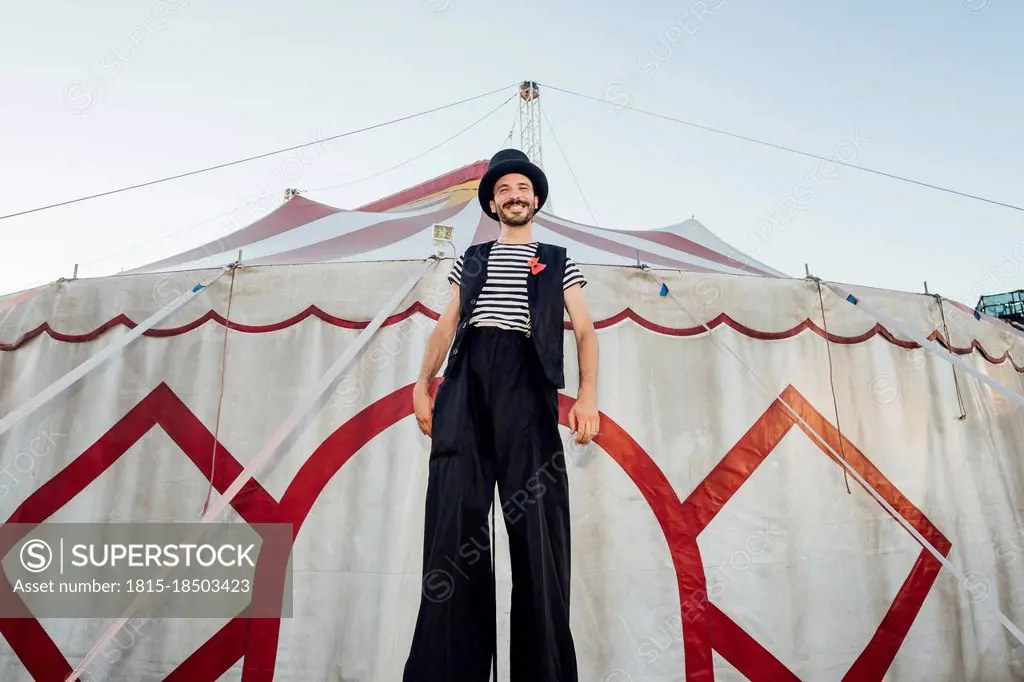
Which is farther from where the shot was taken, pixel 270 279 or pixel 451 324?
pixel 270 279

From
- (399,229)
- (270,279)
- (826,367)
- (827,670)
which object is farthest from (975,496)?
(270,279)

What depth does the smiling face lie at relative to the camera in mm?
1392

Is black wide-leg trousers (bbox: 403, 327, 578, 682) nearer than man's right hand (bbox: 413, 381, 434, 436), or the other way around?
black wide-leg trousers (bbox: 403, 327, 578, 682)

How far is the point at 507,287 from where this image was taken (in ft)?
4.34

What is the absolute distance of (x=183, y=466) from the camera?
88.2 inches

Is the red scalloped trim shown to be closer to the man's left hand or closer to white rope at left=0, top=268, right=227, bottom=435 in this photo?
white rope at left=0, top=268, right=227, bottom=435

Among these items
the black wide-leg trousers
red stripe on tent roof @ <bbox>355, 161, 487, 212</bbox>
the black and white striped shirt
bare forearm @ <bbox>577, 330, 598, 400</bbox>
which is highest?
red stripe on tent roof @ <bbox>355, 161, 487, 212</bbox>

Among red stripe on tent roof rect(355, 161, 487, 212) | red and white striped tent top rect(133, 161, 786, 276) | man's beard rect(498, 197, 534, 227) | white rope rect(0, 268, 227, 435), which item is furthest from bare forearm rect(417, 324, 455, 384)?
red stripe on tent roof rect(355, 161, 487, 212)

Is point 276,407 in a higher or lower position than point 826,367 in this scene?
lower

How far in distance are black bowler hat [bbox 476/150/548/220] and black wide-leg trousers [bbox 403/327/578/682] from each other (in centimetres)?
39

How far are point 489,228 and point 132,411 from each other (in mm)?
1785

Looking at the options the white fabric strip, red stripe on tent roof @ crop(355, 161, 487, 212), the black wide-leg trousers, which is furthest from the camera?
red stripe on tent roof @ crop(355, 161, 487, 212)

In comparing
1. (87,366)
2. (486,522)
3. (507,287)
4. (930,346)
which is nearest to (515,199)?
(507,287)

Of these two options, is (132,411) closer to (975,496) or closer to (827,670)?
(827,670)
